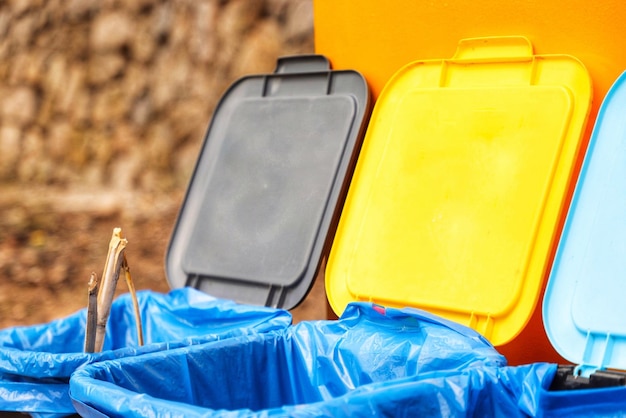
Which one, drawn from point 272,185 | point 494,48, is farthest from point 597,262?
point 272,185

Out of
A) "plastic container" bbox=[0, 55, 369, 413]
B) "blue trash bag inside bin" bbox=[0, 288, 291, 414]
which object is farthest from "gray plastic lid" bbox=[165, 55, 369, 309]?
"blue trash bag inside bin" bbox=[0, 288, 291, 414]

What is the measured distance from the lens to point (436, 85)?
1720 mm

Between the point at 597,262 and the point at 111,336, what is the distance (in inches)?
43.6

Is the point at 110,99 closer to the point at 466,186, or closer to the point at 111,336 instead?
the point at 111,336

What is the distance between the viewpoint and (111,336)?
1.88 metres

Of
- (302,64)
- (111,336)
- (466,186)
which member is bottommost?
(111,336)

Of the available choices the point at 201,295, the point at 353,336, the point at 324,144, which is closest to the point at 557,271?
the point at 353,336

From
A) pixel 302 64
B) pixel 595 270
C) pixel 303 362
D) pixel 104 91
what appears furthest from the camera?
pixel 104 91

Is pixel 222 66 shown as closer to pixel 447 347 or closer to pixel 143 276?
pixel 143 276

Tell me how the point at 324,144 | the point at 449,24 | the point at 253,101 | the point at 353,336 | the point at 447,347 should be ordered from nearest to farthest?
1. the point at 447,347
2. the point at 353,336
3. the point at 449,24
4. the point at 324,144
5. the point at 253,101

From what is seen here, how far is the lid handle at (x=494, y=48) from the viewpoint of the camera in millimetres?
1605

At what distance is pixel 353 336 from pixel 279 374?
0.60ft

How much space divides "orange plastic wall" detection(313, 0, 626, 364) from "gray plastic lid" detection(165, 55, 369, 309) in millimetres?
69

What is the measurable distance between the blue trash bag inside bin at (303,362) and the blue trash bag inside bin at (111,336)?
47mm
